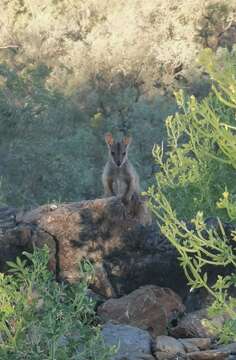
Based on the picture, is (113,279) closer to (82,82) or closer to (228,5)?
(82,82)

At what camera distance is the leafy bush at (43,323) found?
7.09 meters

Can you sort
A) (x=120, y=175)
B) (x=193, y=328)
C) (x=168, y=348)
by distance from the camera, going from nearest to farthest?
1. (x=168, y=348)
2. (x=193, y=328)
3. (x=120, y=175)

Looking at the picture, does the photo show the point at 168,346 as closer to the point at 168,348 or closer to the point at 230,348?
the point at 168,348

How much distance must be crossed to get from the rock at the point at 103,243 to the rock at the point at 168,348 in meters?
1.36

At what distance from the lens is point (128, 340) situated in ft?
28.6

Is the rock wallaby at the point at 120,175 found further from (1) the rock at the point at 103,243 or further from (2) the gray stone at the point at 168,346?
(2) the gray stone at the point at 168,346

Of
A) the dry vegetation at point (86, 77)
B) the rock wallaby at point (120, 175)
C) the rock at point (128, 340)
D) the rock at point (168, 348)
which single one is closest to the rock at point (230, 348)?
the rock at point (168, 348)

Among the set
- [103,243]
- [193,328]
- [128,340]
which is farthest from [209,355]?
[103,243]

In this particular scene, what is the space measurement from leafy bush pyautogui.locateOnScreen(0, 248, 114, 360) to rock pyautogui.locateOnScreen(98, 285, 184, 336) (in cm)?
194

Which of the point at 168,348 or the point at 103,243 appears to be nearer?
the point at 168,348

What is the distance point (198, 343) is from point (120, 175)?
13.1 feet

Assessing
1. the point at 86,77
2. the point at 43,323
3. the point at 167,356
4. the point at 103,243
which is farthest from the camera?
the point at 86,77

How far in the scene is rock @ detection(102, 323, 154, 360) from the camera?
8.52 m

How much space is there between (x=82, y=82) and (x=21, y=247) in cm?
2078
